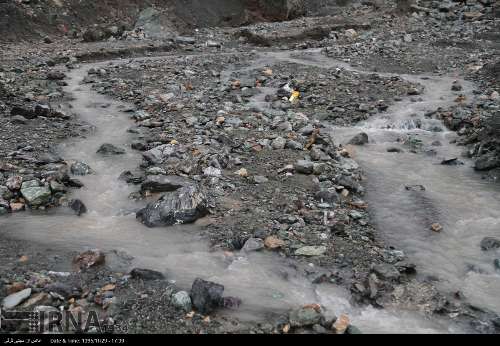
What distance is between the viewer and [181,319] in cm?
482

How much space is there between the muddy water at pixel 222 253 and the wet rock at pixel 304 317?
25cm

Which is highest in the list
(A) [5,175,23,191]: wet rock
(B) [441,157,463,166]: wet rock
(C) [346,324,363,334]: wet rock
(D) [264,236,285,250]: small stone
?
→ (A) [5,175,23,191]: wet rock

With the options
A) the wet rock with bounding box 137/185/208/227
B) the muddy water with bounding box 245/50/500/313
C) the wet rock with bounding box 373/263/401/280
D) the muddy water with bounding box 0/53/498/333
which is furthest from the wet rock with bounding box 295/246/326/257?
the wet rock with bounding box 137/185/208/227

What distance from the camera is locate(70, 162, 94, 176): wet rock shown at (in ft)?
27.1

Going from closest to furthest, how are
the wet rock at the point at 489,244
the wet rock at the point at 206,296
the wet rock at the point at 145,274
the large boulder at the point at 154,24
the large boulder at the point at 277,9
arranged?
the wet rock at the point at 206,296, the wet rock at the point at 145,274, the wet rock at the point at 489,244, the large boulder at the point at 154,24, the large boulder at the point at 277,9

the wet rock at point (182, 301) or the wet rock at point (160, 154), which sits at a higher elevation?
the wet rock at point (160, 154)

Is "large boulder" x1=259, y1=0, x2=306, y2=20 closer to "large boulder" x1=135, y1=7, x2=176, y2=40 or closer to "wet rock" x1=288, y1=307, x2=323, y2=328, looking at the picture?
"large boulder" x1=135, y1=7, x2=176, y2=40

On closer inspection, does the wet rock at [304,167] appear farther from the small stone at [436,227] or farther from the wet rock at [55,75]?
the wet rock at [55,75]

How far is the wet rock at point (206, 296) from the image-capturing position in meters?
4.94

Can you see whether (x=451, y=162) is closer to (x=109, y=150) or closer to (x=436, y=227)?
(x=436, y=227)

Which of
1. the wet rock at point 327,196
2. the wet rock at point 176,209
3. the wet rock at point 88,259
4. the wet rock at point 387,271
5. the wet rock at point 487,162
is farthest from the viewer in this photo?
the wet rock at point 487,162

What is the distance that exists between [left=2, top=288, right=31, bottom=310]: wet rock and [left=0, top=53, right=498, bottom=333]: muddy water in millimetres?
1132

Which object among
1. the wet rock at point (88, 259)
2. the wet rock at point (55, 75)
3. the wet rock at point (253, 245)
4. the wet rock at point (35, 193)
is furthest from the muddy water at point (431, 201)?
the wet rock at point (55, 75)

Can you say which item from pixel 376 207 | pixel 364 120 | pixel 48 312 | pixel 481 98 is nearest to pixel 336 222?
pixel 376 207
